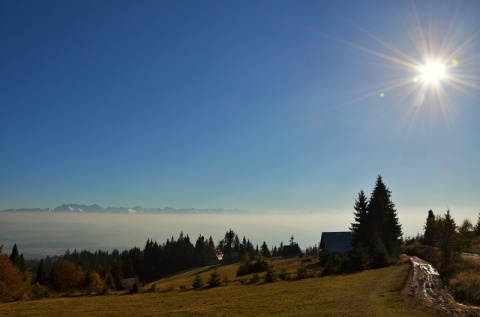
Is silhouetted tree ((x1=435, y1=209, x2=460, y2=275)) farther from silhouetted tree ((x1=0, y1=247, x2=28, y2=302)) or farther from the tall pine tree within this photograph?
silhouetted tree ((x1=0, y1=247, x2=28, y2=302))

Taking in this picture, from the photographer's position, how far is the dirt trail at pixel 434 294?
78.6 feet

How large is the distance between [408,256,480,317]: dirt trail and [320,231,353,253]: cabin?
40431mm

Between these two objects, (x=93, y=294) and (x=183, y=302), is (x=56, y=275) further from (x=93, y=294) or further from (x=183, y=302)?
(x=183, y=302)

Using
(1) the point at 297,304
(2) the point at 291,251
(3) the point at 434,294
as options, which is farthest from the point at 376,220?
(2) the point at 291,251

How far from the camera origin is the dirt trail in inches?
943

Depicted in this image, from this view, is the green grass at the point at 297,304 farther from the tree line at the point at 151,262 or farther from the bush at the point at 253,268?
the tree line at the point at 151,262

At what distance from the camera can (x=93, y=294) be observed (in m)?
54.1

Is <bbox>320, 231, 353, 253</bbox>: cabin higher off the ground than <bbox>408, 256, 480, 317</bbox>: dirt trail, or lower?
higher

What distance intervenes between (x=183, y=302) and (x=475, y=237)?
3172 inches

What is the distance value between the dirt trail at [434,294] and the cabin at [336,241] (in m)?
40.4

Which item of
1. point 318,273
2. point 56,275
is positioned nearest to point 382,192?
point 318,273

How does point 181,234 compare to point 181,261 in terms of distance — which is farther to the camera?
point 181,234

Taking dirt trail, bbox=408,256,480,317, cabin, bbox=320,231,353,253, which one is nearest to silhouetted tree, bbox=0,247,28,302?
dirt trail, bbox=408,256,480,317

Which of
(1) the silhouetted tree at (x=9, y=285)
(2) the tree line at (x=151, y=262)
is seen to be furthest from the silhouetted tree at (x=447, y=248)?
(2) the tree line at (x=151, y=262)
